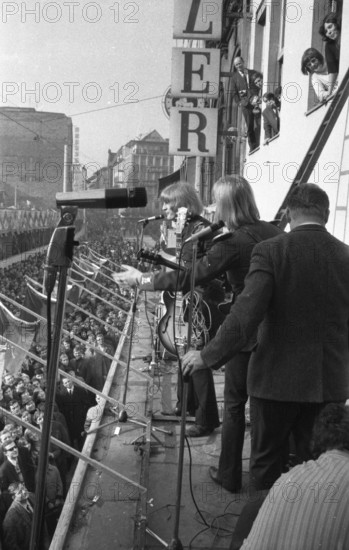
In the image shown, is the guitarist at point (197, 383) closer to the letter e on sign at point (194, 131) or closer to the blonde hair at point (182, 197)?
the blonde hair at point (182, 197)

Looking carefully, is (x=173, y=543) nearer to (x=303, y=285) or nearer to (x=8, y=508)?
(x=303, y=285)

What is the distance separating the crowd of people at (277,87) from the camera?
4027 millimetres

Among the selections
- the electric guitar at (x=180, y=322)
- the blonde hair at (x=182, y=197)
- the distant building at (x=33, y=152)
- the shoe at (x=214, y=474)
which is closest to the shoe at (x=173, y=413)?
the electric guitar at (x=180, y=322)

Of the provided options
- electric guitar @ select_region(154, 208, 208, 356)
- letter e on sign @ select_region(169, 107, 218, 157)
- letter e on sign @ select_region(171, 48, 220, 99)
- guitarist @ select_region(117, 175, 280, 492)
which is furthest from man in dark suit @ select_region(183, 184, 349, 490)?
letter e on sign @ select_region(171, 48, 220, 99)

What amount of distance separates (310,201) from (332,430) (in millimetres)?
895

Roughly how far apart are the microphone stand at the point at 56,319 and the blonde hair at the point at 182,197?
7.10ft

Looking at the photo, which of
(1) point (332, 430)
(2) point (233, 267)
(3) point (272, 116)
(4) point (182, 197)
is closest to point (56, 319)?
(1) point (332, 430)

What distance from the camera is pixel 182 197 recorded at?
3672 millimetres

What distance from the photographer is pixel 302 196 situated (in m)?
2.04

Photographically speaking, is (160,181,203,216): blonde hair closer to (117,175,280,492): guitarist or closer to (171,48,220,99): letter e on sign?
(117,175,280,492): guitarist

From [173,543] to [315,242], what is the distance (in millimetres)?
1413

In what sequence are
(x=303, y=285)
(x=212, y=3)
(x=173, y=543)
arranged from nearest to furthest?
1. (x=303, y=285)
2. (x=173, y=543)
3. (x=212, y=3)

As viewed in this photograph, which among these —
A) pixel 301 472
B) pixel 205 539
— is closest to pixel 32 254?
pixel 205 539

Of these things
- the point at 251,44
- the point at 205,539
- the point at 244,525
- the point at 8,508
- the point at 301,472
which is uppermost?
the point at 251,44
